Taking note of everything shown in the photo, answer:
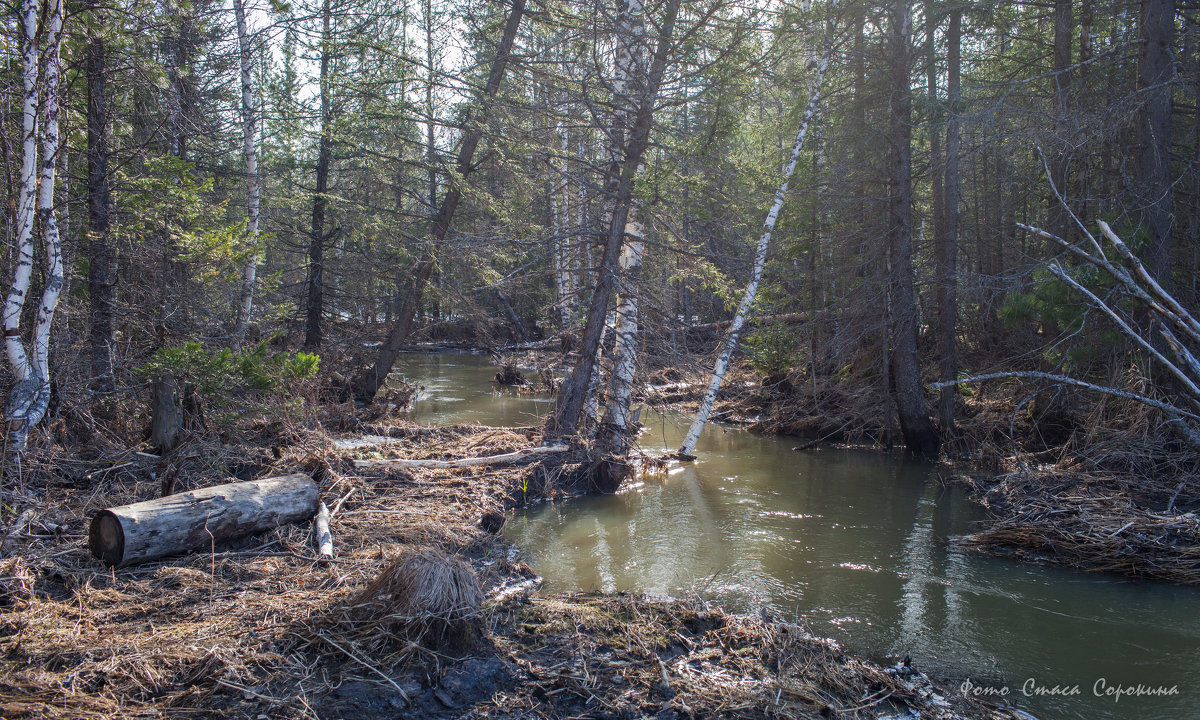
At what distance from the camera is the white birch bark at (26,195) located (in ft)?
20.5

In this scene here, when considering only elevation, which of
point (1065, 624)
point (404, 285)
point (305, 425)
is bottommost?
point (1065, 624)

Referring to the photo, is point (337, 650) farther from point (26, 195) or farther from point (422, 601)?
point (26, 195)

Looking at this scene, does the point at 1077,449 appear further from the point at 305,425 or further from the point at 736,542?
the point at 305,425

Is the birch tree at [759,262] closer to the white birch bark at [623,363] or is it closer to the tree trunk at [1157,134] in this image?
the white birch bark at [623,363]

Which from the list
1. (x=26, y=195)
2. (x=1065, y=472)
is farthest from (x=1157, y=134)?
(x=26, y=195)

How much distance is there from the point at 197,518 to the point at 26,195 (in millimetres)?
3513

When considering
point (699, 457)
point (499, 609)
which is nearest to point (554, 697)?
point (499, 609)

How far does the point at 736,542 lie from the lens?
795 centimetres

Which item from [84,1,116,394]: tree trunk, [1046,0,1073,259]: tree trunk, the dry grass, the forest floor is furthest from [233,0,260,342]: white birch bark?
[1046,0,1073,259]: tree trunk

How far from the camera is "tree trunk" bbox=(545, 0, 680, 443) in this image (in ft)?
32.1

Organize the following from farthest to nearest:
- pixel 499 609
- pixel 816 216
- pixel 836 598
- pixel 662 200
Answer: pixel 816 216
pixel 662 200
pixel 836 598
pixel 499 609

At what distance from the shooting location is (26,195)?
6.32 metres

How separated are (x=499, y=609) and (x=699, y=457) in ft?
26.4

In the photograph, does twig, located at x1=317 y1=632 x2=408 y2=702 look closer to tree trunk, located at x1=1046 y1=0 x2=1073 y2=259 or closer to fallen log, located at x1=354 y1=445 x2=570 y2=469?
fallen log, located at x1=354 y1=445 x2=570 y2=469
